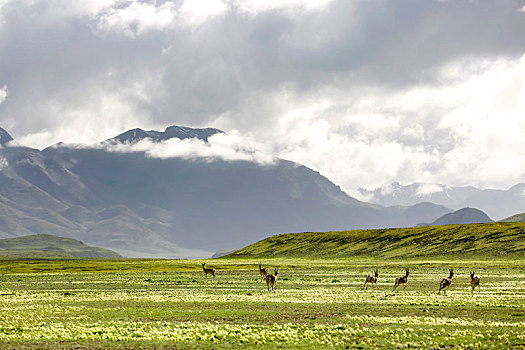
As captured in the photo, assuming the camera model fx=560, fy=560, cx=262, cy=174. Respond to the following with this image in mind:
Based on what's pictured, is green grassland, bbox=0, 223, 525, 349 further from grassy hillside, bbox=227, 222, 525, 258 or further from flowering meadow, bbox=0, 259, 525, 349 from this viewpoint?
grassy hillside, bbox=227, 222, 525, 258

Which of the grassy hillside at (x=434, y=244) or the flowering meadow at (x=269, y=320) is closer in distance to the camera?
the flowering meadow at (x=269, y=320)

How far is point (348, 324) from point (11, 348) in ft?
53.5

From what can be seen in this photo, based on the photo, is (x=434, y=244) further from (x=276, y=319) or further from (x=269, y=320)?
(x=269, y=320)

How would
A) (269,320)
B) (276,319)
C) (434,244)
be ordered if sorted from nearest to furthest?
(269,320)
(276,319)
(434,244)

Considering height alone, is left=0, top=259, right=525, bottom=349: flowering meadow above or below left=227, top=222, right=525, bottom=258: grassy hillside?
below

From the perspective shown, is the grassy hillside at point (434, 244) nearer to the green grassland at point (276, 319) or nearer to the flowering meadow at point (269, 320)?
the green grassland at point (276, 319)

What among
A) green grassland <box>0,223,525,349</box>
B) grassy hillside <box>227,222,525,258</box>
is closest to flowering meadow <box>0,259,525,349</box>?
green grassland <box>0,223,525,349</box>

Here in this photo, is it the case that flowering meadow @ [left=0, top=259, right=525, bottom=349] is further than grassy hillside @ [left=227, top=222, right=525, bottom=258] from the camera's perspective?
No

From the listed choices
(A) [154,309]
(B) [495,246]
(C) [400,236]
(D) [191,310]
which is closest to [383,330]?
(D) [191,310]

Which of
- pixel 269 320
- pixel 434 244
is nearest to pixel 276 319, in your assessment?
pixel 269 320

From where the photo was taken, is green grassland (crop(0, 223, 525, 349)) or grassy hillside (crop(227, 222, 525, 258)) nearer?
green grassland (crop(0, 223, 525, 349))

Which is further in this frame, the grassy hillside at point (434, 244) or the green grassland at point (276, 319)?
the grassy hillside at point (434, 244)

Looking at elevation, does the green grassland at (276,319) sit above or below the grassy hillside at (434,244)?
below

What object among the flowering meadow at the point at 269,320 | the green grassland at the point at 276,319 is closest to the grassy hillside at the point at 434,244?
the green grassland at the point at 276,319
